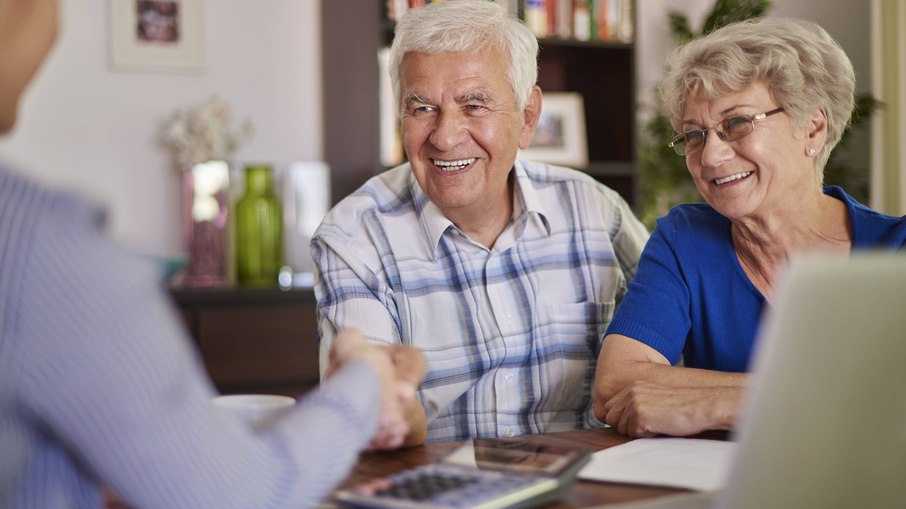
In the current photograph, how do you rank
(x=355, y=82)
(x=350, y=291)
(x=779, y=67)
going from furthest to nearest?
1. (x=355, y=82)
2. (x=350, y=291)
3. (x=779, y=67)

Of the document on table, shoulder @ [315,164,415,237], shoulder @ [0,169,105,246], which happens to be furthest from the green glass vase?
shoulder @ [0,169,105,246]

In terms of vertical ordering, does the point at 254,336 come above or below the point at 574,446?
below

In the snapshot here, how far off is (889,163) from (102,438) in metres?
4.00

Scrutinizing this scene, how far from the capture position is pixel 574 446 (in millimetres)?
1477

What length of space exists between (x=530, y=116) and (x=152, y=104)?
2008mm

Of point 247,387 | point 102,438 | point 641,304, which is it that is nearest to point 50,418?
point 102,438

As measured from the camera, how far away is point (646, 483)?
1191mm

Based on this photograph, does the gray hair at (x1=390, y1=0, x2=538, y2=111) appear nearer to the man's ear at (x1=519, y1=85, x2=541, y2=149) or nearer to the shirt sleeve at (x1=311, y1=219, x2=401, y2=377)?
the man's ear at (x1=519, y1=85, x2=541, y2=149)

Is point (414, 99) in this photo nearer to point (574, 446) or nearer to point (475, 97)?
point (475, 97)

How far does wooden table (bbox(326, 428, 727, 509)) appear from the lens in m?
1.14

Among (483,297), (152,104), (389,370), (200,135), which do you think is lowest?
(483,297)

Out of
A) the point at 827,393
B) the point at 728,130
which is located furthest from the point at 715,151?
the point at 827,393

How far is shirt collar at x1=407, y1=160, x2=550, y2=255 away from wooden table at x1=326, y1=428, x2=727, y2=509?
62 centimetres

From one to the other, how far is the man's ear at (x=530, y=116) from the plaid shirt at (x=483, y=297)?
92mm
